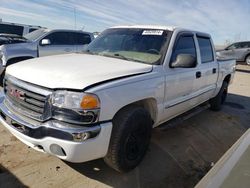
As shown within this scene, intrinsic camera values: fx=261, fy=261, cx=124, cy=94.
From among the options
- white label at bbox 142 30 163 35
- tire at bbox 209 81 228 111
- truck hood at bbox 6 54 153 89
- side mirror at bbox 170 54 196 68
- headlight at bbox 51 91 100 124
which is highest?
white label at bbox 142 30 163 35

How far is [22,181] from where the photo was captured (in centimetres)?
301

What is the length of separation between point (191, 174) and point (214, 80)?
2.74 m

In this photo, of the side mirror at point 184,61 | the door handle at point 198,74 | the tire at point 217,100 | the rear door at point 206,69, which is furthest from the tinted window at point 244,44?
the side mirror at point 184,61

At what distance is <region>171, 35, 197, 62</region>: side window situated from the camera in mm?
3963

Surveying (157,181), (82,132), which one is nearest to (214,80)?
(157,181)

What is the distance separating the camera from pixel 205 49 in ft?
17.3

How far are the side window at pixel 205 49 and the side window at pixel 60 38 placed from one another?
17.5ft

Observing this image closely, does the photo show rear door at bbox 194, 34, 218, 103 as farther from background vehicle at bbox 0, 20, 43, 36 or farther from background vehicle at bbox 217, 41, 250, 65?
background vehicle at bbox 217, 41, 250, 65

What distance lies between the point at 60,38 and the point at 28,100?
664 cm

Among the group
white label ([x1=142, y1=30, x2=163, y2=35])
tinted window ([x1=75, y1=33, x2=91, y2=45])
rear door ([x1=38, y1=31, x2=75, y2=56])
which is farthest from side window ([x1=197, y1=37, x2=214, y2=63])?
tinted window ([x1=75, y1=33, x2=91, y2=45])

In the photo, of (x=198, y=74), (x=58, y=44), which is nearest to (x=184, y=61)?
(x=198, y=74)

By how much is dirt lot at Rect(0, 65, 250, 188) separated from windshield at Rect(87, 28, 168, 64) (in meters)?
1.45

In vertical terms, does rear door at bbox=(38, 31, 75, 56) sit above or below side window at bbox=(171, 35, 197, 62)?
below

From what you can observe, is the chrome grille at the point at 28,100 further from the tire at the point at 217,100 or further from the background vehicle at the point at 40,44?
the tire at the point at 217,100
